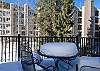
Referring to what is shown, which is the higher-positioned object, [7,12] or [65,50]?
[7,12]

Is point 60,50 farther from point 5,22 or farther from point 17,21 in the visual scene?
point 5,22

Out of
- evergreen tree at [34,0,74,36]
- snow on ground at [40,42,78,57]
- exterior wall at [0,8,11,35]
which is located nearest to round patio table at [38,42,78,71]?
snow on ground at [40,42,78,57]

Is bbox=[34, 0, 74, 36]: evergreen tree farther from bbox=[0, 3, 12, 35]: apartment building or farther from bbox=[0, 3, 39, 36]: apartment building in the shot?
bbox=[0, 3, 12, 35]: apartment building

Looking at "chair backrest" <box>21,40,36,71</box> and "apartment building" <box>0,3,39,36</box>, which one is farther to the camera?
"apartment building" <box>0,3,39,36</box>

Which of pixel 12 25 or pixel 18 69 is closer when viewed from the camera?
pixel 18 69

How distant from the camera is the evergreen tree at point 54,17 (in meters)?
10.7

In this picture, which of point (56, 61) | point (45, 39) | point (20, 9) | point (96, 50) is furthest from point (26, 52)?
point (20, 9)

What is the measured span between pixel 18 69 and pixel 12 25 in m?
9.03

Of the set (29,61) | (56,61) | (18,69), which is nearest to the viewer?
(29,61)

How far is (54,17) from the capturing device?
1098 cm

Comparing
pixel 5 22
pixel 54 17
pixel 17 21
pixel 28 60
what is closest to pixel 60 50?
pixel 28 60

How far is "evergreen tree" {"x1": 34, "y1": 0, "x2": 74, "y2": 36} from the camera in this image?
1075 centimetres

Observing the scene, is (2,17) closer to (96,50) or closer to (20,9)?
(20,9)

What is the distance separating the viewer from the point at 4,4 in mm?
12234
